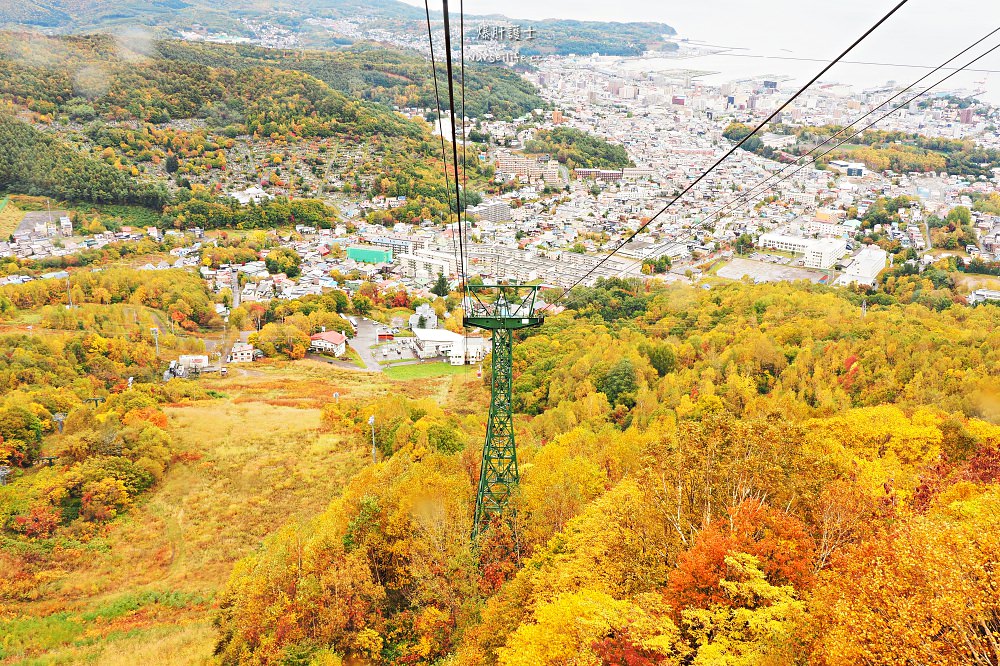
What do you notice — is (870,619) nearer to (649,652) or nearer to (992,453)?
(649,652)

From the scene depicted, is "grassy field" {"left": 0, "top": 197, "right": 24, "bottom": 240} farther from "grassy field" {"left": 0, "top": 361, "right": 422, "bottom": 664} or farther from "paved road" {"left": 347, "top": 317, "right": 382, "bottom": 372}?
"grassy field" {"left": 0, "top": 361, "right": 422, "bottom": 664}

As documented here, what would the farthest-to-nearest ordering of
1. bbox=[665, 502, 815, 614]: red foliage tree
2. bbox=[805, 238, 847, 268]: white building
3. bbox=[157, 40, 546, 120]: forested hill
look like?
bbox=[157, 40, 546, 120]: forested hill < bbox=[805, 238, 847, 268]: white building < bbox=[665, 502, 815, 614]: red foliage tree

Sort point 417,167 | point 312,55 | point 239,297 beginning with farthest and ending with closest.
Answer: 1. point 312,55
2. point 417,167
3. point 239,297

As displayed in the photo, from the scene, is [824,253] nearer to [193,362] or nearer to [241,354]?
[241,354]

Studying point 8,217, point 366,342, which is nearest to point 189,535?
point 366,342

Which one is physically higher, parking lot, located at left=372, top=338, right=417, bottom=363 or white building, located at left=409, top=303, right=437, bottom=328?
white building, located at left=409, top=303, right=437, bottom=328

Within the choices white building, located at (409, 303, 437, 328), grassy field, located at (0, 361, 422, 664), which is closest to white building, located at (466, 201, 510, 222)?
white building, located at (409, 303, 437, 328)

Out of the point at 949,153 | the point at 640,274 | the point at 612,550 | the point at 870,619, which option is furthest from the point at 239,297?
the point at 949,153
